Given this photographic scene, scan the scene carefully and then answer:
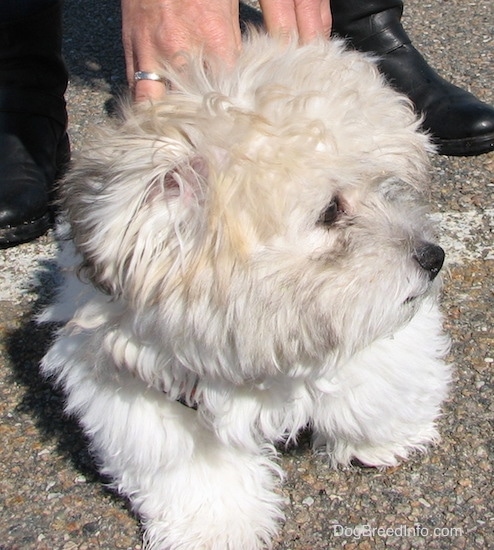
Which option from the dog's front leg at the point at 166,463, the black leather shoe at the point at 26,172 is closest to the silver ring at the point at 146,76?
the dog's front leg at the point at 166,463

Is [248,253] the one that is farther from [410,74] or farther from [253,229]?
[410,74]

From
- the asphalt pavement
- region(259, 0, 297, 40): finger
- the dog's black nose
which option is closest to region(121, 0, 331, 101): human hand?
region(259, 0, 297, 40): finger

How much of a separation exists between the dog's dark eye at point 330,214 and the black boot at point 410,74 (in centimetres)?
179

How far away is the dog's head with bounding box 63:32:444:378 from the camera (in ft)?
5.31

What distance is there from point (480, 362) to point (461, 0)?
2.86 metres

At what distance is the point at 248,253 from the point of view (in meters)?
1.63

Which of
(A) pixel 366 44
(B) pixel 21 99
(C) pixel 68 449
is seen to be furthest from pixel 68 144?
(C) pixel 68 449

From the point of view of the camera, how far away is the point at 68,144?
3547mm

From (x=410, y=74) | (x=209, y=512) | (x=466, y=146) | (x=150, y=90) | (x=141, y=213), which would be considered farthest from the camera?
(x=410, y=74)

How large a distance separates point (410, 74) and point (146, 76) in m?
1.93

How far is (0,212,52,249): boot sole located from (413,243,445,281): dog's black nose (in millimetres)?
1824

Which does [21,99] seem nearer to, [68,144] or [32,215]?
[68,144]

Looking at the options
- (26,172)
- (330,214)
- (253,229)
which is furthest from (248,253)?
(26,172)

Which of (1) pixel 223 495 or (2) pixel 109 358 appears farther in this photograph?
(1) pixel 223 495
